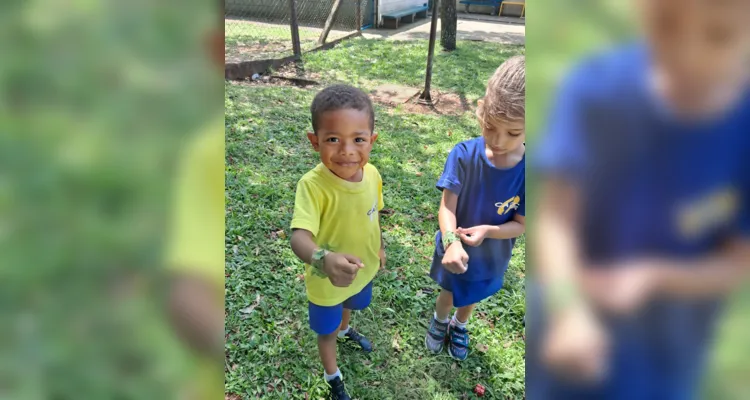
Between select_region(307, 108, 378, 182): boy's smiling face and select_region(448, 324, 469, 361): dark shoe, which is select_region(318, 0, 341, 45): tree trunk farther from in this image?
select_region(307, 108, 378, 182): boy's smiling face

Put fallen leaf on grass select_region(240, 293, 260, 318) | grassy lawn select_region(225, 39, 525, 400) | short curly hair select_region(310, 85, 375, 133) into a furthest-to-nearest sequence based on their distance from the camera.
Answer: fallen leaf on grass select_region(240, 293, 260, 318), grassy lawn select_region(225, 39, 525, 400), short curly hair select_region(310, 85, 375, 133)

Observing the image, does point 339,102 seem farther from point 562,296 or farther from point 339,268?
point 562,296

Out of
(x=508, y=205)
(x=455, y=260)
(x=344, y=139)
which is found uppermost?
(x=344, y=139)

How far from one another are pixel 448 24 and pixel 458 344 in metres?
9.19

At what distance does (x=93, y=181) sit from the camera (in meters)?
0.49

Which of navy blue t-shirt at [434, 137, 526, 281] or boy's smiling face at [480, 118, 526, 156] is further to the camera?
navy blue t-shirt at [434, 137, 526, 281]

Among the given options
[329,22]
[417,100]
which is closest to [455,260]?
[417,100]

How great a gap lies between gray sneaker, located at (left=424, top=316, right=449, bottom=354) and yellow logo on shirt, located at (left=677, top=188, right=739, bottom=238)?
2.39 metres

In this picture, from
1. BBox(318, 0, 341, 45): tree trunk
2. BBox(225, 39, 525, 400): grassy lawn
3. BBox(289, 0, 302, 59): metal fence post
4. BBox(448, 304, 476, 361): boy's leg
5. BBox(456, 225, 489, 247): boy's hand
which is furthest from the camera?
BBox(318, 0, 341, 45): tree trunk

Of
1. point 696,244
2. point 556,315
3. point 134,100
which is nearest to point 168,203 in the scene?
point 134,100

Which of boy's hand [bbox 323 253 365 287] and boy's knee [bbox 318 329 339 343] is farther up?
boy's hand [bbox 323 253 365 287]

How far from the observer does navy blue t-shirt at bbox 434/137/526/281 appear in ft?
7.30

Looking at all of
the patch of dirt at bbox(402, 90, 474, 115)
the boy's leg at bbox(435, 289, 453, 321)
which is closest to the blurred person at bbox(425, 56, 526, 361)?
the boy's leg at bbox(435, 289, 453, 321)

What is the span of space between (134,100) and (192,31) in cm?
9
